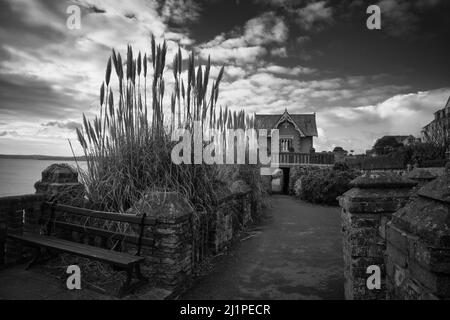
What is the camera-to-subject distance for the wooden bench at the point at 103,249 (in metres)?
2.94

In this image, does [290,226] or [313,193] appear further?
[313,193]

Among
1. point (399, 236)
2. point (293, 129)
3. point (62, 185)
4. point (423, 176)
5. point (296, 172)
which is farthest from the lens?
point (293, 129)

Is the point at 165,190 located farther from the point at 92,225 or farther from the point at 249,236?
the point at 249,236

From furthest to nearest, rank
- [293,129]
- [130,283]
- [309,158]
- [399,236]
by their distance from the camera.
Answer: [293,129], [309,158], [130,283], [399,236]

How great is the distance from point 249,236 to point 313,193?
27.3 feet

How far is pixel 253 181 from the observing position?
828 centimetres

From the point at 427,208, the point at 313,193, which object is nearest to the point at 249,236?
the point at 427,208

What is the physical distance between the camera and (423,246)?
1.41m

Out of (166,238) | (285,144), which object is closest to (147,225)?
(166,238)

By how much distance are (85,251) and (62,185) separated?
1680 mm

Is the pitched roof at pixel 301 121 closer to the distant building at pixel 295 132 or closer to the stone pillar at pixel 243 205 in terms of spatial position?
the distant building at pixel 295 132

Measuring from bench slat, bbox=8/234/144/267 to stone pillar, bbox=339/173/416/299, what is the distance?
2362mm

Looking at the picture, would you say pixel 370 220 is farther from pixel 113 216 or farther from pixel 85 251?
pixel 85 251
